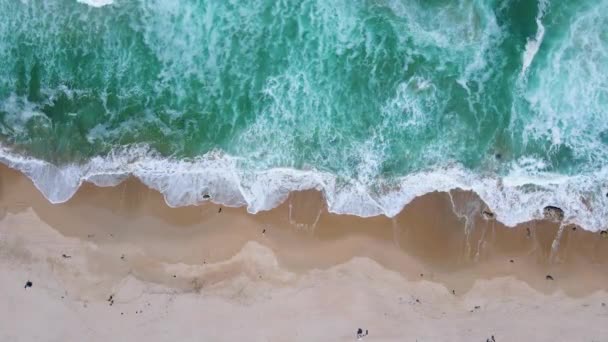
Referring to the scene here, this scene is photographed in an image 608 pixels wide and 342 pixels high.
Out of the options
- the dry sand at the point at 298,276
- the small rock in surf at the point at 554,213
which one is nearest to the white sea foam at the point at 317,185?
the small rock in surf at the point at 554,213

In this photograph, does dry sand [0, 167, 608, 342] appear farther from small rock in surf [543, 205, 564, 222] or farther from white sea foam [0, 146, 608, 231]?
white sea foam [0, 146, 608, 231]

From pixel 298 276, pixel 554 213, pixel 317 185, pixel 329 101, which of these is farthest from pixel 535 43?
pixel 298 276

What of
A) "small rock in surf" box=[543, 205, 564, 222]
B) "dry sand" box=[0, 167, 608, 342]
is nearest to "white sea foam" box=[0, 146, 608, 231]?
"small rock in surf" box=[543, 205, 564, 222]

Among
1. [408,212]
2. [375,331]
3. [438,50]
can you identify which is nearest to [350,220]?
[408,212]

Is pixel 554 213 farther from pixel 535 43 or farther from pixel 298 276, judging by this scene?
pixel 298 276

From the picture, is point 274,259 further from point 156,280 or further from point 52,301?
point 52,301

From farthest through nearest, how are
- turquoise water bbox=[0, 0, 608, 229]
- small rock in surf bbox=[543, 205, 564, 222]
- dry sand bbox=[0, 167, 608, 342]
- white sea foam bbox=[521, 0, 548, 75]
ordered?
white sea foam bbox=[521, 0, 548, 75] < turquoise water bbox=[0, 0, 608, 229] < small rock in surf bbox=[543, 205, 564, 222] < dry sand bbox=[0, 167, 608, 342]
